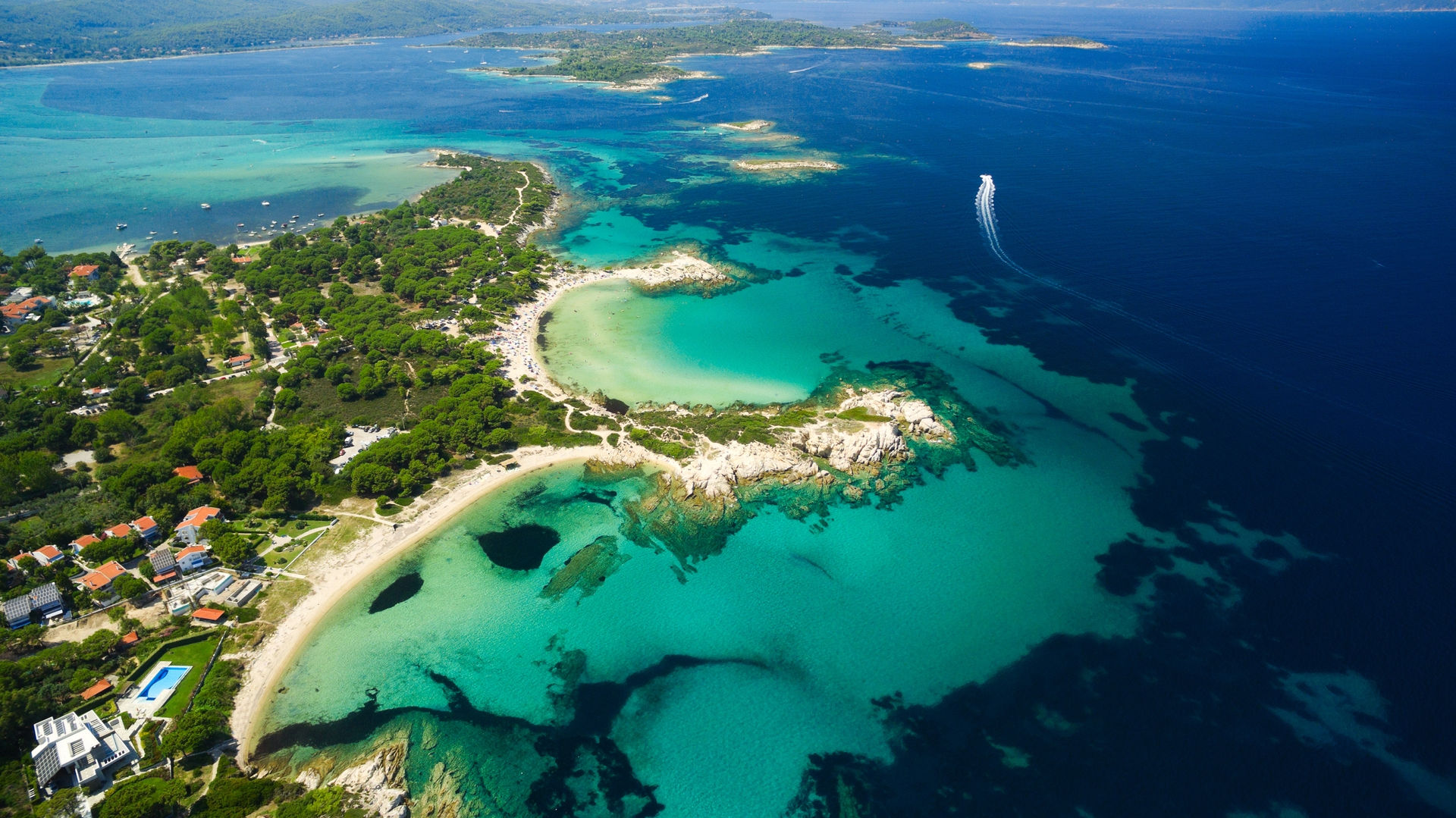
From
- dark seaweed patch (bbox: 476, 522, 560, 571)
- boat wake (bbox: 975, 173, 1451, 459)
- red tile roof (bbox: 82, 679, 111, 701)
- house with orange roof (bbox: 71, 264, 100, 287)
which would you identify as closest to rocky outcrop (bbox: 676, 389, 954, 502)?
dark seaweed patch (bbox: 476, 522, 560, 571)

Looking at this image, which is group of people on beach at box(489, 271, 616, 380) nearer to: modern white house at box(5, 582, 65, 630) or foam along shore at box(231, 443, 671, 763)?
foam along shore at box(231, 443, 671, 763)

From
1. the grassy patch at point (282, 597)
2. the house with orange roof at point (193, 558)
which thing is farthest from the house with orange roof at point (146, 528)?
the grassy patch at point (282, 597)

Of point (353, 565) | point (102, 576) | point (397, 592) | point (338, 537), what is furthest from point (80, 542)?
point (397, 592)

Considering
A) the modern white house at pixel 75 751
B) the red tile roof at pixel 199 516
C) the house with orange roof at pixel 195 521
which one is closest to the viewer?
the modern white house at pixel 75 751

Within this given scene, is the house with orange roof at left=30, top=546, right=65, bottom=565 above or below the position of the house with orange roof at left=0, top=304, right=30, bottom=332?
below

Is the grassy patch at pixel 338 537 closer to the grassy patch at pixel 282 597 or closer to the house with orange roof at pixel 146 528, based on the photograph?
the grassy patch at pixel 282 597

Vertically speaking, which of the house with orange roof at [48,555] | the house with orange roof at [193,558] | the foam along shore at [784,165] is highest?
the foam along shore at [784,165]

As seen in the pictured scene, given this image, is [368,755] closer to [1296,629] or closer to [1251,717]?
[1251,717]
